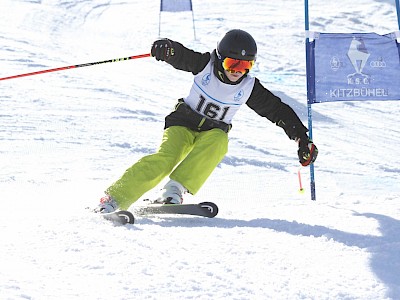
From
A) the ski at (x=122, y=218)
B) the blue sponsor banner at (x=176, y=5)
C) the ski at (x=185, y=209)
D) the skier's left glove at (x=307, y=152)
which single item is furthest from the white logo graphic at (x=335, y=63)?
the blue sponsor banner at (x=176, y=5)

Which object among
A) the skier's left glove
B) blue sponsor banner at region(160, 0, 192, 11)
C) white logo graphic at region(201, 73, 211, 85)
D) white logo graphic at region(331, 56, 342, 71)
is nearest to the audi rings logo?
white logo graphic at region(331, 56, 342, 71)

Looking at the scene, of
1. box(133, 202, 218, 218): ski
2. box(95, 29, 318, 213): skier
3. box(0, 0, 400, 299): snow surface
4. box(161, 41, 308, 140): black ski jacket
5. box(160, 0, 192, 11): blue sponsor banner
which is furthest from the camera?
box(160, 0, 192, 11): blue sponsor banner

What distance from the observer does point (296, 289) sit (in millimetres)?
2186

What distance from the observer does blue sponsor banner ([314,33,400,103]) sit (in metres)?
4.66

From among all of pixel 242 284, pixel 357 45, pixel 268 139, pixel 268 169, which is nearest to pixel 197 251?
pixel 242 284

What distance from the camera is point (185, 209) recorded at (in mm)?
3348

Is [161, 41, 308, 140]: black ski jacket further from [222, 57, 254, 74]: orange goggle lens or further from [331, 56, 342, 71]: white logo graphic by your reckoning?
[331, 56, 342, 71]: white logo graphic

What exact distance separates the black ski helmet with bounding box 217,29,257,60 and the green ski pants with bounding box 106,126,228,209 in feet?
1.48

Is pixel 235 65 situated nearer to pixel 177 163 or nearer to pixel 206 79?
pixel 206 79

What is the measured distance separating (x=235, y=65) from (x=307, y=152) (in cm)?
69

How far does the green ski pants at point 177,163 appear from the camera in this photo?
3.38m

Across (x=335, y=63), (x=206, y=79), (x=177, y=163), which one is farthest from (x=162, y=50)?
(x=335, y=63)

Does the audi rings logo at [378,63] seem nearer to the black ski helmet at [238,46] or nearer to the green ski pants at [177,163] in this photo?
the black ski helmet at [238,46]

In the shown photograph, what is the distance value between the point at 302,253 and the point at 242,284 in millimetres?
485
